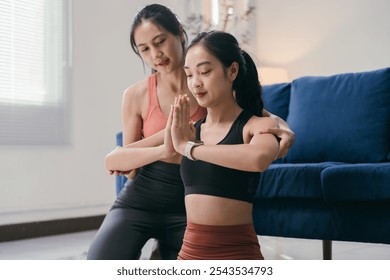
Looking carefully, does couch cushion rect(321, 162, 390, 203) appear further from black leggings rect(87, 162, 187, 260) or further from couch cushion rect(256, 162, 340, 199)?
black leggings rect(87, 162, 187, 260)

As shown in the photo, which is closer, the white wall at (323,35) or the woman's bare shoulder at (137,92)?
the woman's bare shoulder at (137,92)

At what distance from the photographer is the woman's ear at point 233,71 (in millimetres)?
1131

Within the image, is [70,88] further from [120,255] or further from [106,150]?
[120,255]

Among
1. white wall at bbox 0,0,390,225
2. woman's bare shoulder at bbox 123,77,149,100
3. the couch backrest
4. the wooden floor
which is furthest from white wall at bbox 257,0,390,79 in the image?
woman's bare shoulder at bbox 123,77,149,100

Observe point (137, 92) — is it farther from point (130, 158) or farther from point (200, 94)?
point (200, 94)

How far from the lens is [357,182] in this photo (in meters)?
2.12

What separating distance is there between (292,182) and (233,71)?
1229 mm

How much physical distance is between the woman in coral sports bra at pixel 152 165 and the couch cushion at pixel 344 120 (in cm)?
138

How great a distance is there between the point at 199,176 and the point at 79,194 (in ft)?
9.40

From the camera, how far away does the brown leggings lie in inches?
42.6

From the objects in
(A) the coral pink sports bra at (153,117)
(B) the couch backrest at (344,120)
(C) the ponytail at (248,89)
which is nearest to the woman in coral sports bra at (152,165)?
(A) the coral pink sports bra at (153,117)

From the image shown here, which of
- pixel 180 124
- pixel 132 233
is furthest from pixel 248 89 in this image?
pixel 132 233

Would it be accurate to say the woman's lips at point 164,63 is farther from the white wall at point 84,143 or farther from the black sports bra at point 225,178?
the white wall at point 84,143
